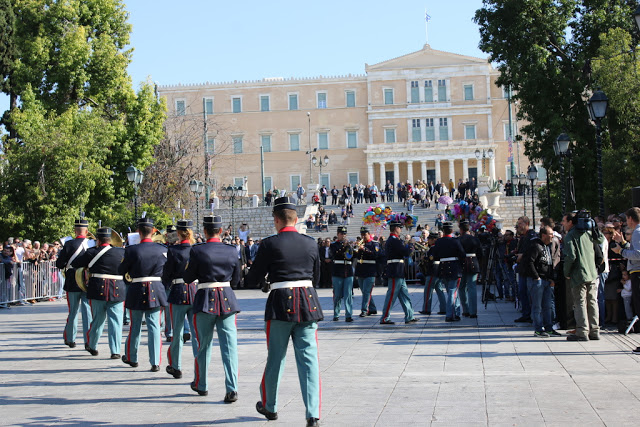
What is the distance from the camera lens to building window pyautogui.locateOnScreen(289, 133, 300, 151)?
78250mm

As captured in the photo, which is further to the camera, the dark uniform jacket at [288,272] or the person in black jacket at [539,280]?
the person in black jacket at [539,280]

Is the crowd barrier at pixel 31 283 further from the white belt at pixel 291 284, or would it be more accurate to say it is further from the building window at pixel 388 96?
the building window at pixel 388 96

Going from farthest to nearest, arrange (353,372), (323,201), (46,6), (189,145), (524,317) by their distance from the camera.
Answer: (323,201) < (189,145) < (46,6) < (524,317) < (353,372)

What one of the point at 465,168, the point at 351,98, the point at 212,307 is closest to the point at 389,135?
the point at 351,98

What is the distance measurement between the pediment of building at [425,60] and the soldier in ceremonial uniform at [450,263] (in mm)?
63898

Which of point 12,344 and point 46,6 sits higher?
point 46,6

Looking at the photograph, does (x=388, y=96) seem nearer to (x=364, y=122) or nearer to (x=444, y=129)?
(x=364, y=122)

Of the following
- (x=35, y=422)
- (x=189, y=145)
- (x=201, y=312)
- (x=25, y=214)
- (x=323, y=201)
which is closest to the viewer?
(x=35, y=422)

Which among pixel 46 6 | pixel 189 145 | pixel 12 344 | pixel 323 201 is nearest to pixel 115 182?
pixel 46 6

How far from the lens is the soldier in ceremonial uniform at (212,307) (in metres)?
7.54

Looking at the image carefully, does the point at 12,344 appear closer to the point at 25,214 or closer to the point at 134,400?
the point at 134,400

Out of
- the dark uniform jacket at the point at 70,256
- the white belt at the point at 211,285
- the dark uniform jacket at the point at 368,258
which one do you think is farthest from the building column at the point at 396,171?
the white belt at the point at 211,285

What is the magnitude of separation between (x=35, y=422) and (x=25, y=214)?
21.0 meters

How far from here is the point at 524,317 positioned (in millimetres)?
13281
